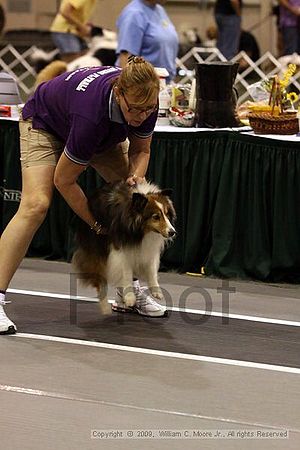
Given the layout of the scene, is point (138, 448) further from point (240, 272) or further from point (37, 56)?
point (37, 56)

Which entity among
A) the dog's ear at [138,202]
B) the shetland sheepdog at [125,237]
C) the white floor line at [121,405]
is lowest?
the white floor line at [121,405]

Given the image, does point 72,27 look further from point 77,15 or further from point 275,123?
point 275,123

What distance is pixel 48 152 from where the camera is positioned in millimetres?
4047

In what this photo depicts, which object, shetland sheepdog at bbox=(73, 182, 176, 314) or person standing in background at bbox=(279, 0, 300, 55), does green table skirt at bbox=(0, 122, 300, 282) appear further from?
person standing in background at bbox=(279, 0, 300, 55)

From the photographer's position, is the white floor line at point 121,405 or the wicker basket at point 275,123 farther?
the wicker basket at point 275,123

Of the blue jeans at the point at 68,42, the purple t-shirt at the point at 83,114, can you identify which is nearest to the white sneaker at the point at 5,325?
the purple t-shirt at the point at 83,114

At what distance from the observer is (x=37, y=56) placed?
1189 centimetres

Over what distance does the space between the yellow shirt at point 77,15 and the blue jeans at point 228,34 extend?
2.12m

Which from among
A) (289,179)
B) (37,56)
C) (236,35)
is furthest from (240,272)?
(37,56)

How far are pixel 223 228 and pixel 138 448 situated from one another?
7.69ft

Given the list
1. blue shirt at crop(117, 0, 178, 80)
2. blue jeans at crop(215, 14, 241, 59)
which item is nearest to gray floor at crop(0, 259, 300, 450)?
blue shirt at crop(117, 0, 178, 80)

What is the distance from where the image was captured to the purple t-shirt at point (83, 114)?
373 cm

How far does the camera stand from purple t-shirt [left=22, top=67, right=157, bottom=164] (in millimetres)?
3729

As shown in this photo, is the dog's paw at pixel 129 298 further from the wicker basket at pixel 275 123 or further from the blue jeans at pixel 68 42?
the blue jeans at pixel 68 42
